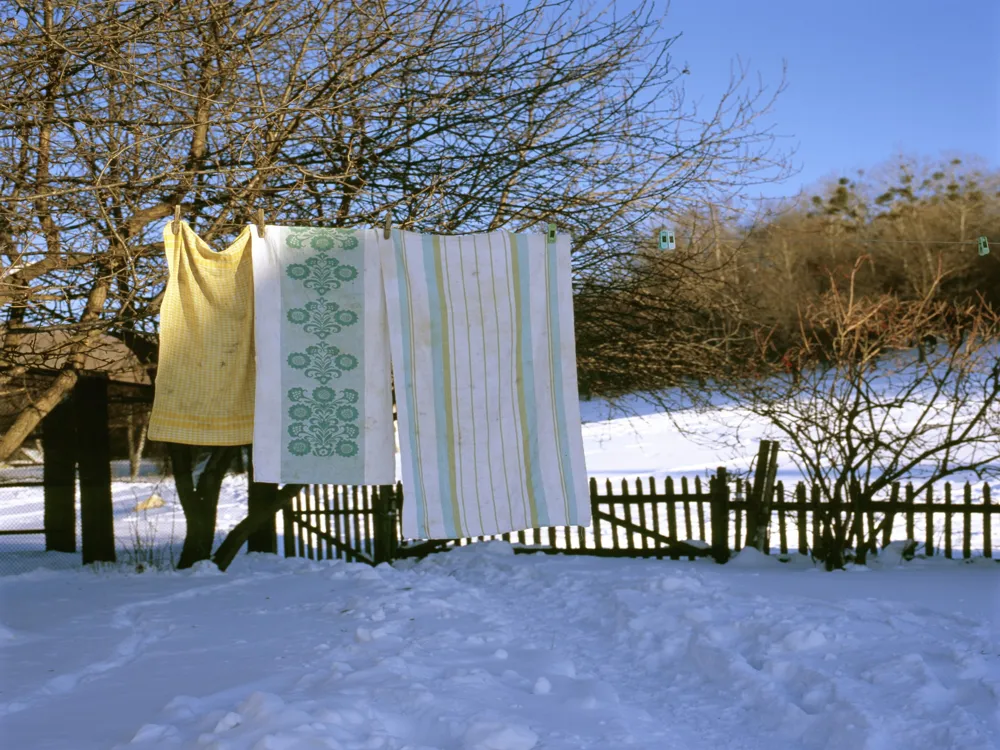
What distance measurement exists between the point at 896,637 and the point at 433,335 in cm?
285

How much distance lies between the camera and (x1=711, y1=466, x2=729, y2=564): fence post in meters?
8.12

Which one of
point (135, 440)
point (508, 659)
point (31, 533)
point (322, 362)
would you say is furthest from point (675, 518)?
point (31, 533)

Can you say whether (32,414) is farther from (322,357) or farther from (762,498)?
(762,498)

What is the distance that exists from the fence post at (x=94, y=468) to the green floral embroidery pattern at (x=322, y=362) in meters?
4.91

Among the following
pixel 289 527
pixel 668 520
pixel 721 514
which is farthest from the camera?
pixel 289 527

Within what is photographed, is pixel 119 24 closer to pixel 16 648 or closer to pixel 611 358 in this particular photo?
pixel 16 648

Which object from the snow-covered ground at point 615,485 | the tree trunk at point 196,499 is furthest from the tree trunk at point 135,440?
the tree trunk at point 196,499

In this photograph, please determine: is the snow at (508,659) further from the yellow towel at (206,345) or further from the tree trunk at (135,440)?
the tree trunk at (135,440)

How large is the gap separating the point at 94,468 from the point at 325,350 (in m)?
5.17

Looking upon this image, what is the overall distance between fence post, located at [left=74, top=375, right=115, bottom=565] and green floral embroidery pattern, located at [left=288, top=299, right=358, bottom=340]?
490 cm

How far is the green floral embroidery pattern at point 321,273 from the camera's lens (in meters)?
3.73

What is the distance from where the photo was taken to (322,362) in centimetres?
372

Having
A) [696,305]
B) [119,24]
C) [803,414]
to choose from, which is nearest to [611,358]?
[696,305]

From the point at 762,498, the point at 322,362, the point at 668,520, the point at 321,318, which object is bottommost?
the point at 668,520
